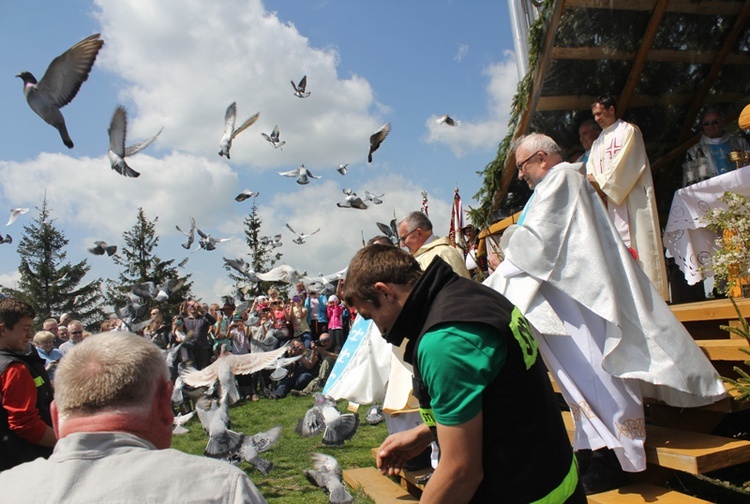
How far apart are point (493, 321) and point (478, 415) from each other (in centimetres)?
28

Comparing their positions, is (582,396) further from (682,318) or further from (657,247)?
(657,247)

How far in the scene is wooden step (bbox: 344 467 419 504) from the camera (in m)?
4.46

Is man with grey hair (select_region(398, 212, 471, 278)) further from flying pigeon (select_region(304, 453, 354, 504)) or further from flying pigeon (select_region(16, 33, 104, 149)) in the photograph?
flying pigeon (select_region(16, 33, 104, 149))

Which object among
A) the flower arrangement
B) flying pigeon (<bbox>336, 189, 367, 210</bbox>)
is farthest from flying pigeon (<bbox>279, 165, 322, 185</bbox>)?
the flower arrangement

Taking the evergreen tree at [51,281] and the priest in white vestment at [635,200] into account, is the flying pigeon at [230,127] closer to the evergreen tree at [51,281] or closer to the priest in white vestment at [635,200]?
the priest in white vestment at [635,200]

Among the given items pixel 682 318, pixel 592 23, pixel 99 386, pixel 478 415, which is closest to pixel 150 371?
pixel 99 386

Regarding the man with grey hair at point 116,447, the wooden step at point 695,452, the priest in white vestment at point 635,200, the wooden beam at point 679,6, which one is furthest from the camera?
the wooden beam at point 679,6

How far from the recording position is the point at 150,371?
1590 mm

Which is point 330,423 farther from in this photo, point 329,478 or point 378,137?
point 378,137

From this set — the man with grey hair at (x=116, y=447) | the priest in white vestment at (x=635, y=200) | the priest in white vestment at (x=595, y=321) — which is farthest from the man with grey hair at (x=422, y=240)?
the man with grey hair at (x=116, y=447)

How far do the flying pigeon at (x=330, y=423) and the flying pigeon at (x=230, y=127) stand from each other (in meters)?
5.15

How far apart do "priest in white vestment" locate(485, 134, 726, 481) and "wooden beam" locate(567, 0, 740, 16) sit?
2.72 m

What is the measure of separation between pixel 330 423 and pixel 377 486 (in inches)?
64.1

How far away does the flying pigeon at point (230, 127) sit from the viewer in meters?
10.3
